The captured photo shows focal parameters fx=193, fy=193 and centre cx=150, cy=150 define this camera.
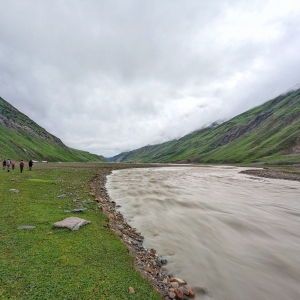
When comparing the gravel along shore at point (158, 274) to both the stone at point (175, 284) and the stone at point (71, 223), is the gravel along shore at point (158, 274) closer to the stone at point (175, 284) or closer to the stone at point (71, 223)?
the stone at point (175, 284)

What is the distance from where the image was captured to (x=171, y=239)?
1612 cm

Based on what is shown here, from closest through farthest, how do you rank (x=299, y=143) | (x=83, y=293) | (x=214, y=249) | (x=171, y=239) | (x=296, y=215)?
(x=83, y=293)
(x=214, y=249)
(x=171, y=239)
(x=296, y=215)
(x=299, y=143)

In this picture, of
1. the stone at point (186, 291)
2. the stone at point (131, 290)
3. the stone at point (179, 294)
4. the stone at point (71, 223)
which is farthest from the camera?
the stone at point (71, 223)

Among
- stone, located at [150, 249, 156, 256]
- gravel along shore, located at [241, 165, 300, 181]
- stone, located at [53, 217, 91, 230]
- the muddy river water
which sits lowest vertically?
the muddy river water

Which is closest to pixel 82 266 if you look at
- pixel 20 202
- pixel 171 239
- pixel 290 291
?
pixel 171 239

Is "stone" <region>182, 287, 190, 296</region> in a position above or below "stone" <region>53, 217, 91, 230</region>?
below

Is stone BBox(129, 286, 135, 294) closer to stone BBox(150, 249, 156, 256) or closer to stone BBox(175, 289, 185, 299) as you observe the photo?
stone BBox(175, 289, 185, 299)

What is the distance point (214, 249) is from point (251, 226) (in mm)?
7037

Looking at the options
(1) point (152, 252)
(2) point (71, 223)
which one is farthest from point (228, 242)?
(2) point (71, 223)

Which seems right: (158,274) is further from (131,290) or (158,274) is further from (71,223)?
(71,223)

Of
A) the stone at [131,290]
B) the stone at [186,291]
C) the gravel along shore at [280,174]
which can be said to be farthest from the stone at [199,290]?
the gravel along shore at [280,174]

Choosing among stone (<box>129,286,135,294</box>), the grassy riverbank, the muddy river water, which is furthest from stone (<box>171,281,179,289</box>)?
stone (<box>129,286,135,294</box>)

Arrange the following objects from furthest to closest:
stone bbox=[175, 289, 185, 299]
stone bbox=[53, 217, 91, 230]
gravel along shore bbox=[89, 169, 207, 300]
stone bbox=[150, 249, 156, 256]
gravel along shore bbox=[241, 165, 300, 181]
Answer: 1. gravel along shore bbox=[241, 165, 300, 181]
2. stone bbox=[53, 217, 91, 230]
3. stone bbox=[150, 249, 156, 256]
4. gravel along shore bbox=[89, 169, 207, 300]
5. stone bbox=[175, 289, 185, 299]

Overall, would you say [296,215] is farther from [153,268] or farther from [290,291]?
[153,268]
